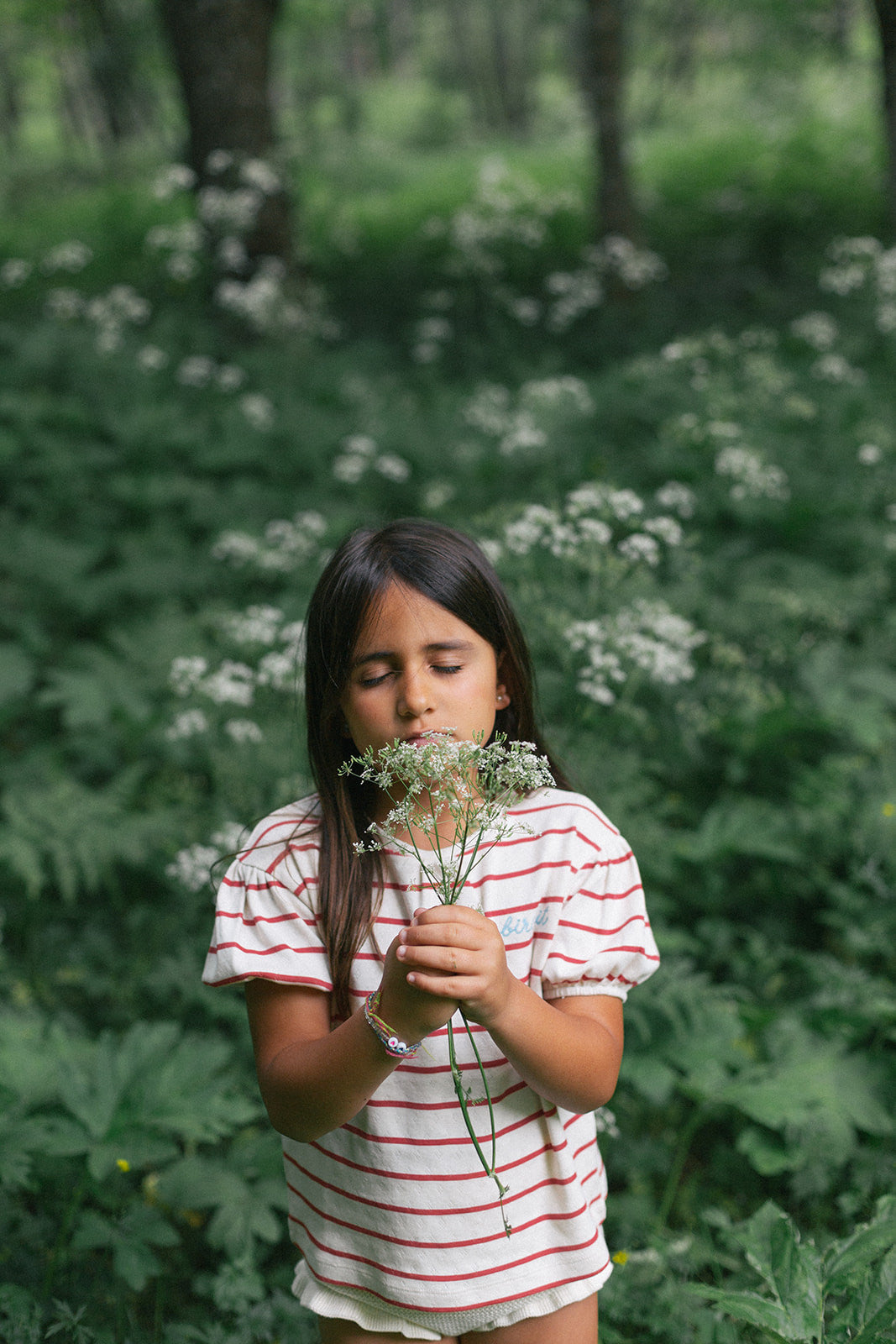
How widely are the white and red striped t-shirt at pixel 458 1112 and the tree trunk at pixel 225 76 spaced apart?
742 centimetres

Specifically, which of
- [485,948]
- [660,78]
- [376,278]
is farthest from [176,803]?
[660,78]

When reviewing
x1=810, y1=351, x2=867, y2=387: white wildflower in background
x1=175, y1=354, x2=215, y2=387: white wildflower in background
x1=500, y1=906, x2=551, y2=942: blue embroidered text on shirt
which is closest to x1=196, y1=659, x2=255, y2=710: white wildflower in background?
x1=500, y1=906, x2=551, y2=942: blue embroidered text on shirt

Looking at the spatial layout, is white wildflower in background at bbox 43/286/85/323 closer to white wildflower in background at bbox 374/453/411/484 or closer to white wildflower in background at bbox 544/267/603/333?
white wildflower in background at bbox 374/453/411/484

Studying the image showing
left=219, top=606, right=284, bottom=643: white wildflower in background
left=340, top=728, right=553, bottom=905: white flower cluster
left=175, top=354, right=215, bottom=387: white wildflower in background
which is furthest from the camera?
left=175, top=354, right=215, bottom=387: white wildflower in background

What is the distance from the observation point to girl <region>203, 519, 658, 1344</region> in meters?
1.51

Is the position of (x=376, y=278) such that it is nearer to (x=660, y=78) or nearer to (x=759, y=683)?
(x=759, y=683)

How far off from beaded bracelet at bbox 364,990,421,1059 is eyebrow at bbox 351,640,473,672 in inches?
21.1

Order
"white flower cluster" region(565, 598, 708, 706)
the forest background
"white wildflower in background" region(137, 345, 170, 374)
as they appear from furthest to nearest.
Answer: "white wildflower in background" region(137, 345, 170, 374) < "white flower cluster" region(565, 598, 708, 706) < the forest background

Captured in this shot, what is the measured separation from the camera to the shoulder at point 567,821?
1.62 m

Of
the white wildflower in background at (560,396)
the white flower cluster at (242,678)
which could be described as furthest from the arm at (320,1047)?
the white wildflower in background at (560,396)

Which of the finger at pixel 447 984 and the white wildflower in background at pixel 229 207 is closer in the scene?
the finger at pixel 447 984

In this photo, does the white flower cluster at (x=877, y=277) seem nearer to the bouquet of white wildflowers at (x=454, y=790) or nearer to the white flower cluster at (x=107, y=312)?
the white flower cluster at (x=107, y=312)

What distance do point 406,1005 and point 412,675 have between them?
51cm

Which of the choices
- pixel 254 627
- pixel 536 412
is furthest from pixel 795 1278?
pixel 536 412
